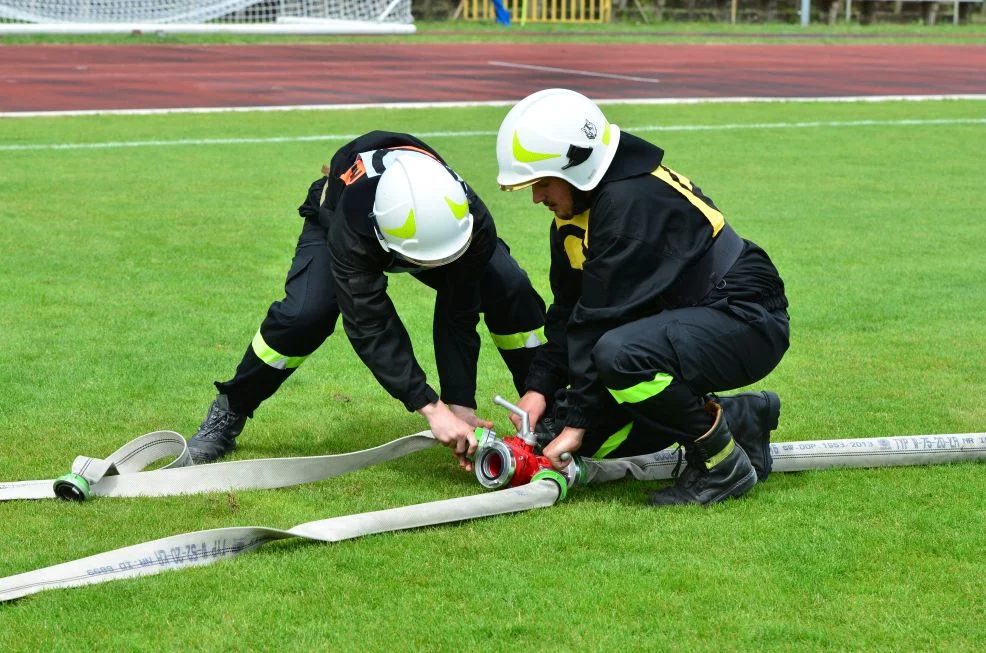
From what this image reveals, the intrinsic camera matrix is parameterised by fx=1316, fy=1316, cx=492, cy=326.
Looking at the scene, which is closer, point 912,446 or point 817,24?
point 912,446

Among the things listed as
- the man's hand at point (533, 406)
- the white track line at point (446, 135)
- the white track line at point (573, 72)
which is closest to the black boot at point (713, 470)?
the man's hand at point (533, 406)

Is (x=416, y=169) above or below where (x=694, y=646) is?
above

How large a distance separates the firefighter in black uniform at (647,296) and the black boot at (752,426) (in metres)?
0.01

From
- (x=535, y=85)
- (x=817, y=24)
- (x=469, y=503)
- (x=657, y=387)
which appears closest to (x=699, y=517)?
(x=657, y=387)

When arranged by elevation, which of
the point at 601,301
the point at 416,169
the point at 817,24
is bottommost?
the point at 817,24

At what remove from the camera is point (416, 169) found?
4.72 meters

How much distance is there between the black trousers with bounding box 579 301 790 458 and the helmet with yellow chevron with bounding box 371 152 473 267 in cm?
68

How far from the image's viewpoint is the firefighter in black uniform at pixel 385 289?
4738 mm

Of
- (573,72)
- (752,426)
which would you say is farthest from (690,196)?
(573,72)

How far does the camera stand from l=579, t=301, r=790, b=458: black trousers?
15.1ft

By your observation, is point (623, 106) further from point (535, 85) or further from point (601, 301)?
point (601, 301)

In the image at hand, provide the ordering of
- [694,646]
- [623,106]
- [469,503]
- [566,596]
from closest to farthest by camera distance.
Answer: [694,646] → [566,596] → [469,503] → [623,106]

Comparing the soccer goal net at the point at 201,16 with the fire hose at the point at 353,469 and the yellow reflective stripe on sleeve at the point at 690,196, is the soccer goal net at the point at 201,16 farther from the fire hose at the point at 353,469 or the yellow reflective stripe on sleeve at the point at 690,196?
the yellow reflective stripe on sleeve at the point at 690,196

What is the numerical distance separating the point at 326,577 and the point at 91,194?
25.4 ft
